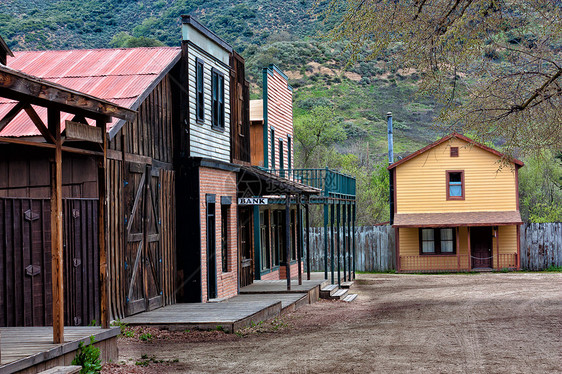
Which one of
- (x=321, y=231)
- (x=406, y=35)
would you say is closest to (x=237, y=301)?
(x=406, y=35)

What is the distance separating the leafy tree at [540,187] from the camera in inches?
1786

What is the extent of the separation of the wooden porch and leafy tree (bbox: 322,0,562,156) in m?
5.25

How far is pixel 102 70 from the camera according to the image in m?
16.1

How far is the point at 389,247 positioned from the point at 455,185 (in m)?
4.29

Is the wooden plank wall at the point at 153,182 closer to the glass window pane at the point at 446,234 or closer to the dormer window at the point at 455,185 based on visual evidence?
the dormer window at the point at 455,185

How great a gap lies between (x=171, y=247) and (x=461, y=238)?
21.8 metres

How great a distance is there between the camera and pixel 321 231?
115 ft

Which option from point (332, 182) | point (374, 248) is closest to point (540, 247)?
point (374, 248)

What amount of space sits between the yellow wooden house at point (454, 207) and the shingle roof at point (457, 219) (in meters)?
0.05

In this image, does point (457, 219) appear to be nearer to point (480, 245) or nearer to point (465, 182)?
point (465, 182)

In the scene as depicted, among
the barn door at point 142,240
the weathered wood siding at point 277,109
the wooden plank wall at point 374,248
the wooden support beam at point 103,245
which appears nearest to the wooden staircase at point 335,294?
the weathered wood siding at point 277,109

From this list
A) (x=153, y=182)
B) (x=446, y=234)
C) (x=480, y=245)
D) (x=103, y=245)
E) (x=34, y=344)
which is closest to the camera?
(x=34, y=344)

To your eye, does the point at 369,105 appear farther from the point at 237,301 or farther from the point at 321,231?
the point at 237,301

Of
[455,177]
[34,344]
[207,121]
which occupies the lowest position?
[34,344]
